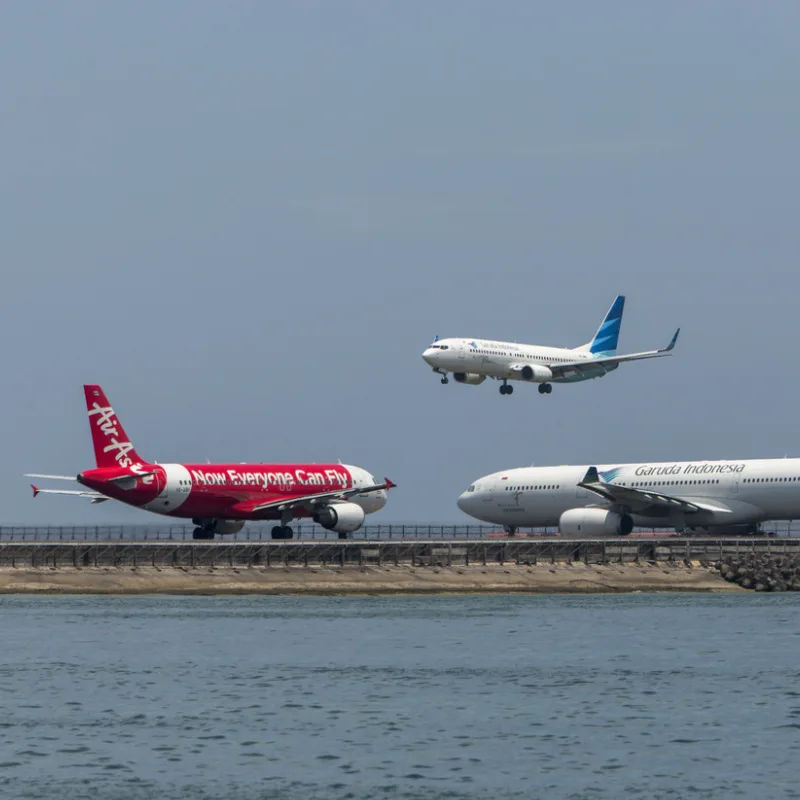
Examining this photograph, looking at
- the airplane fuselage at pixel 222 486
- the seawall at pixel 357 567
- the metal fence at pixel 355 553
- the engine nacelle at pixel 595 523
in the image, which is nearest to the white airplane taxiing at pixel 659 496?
the engine nacelle at pixel 595 523

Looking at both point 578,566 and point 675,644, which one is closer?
point 675,644

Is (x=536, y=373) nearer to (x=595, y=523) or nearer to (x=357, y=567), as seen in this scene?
(x=595, y=523)

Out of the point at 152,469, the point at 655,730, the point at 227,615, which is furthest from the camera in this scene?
the point at 152,469

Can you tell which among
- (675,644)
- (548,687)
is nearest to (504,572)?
(675,644)

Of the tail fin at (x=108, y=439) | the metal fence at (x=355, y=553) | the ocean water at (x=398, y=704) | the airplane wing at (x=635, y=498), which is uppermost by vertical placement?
the tail fin at (x=108, y=439)

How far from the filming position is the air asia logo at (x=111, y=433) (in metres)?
93.8

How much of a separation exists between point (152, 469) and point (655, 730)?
57.8m

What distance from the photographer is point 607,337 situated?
129375 millimetres

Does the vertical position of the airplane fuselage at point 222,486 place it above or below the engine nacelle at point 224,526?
above

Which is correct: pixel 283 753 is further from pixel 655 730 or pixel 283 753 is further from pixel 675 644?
pixel 675 644

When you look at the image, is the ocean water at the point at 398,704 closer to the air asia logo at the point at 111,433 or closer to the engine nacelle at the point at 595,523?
the air asia logo at the point at 111,433

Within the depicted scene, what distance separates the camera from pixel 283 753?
37.0 metres

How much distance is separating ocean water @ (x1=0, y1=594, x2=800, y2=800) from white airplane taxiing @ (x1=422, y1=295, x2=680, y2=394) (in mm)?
39596

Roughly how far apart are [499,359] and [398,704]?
68800 mm
